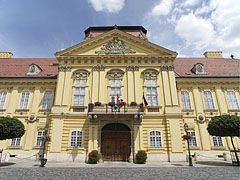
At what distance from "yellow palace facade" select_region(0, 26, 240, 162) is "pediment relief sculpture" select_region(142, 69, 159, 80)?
119mm

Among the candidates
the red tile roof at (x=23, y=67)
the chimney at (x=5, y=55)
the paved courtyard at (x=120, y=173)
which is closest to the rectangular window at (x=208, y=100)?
the paved courtyard at (x=120, y=173)

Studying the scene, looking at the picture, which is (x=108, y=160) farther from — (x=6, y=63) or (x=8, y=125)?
(x=6, y=63)

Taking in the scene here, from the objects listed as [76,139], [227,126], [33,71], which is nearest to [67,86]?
[76,139]

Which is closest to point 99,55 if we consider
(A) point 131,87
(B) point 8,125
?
(A) point 131,87

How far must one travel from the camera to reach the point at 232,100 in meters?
20.5

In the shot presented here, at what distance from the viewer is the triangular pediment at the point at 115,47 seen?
19.7 m

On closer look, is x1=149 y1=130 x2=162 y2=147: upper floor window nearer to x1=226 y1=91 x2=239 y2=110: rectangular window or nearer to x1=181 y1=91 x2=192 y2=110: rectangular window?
x1=181 y1=91 x2=192 y2=110: rectangular window

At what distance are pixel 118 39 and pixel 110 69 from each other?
14.0 ft

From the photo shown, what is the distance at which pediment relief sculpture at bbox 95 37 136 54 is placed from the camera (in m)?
19.8

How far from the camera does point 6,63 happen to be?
25312 millimetres

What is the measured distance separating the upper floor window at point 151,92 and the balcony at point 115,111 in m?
2.35

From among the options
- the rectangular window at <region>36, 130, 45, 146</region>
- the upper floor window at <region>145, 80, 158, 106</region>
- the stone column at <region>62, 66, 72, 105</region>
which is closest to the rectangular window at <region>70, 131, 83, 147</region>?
the stone column at <region>62, 66, 72, 105</region>

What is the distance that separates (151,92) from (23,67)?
1927cm

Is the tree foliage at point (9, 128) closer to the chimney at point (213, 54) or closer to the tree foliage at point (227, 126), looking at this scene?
the tree foliage at point (227, 126)
